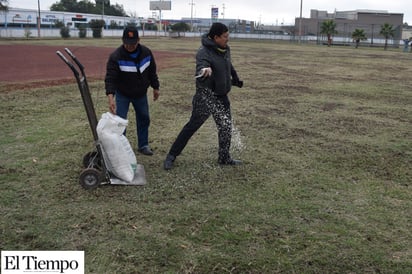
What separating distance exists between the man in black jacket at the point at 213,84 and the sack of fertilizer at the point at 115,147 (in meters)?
0.63

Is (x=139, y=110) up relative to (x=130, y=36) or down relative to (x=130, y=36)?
down

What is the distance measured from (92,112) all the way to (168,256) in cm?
194

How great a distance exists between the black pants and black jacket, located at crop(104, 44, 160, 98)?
710 mm

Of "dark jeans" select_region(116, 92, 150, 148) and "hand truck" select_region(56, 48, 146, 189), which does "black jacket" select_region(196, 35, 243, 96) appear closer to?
"dark jeans" select_region(116, 92, 150, 148)

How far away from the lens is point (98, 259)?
10.5 feet

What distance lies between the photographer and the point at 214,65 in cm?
489

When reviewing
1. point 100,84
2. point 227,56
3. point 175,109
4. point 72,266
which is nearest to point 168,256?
point 72,266

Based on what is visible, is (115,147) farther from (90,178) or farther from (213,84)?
(213,84)

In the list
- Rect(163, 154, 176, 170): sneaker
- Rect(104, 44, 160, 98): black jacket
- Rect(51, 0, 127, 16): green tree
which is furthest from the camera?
Rect(51, 0, 127, 16): green tree

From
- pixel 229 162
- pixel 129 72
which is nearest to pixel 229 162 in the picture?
pixel 229 162

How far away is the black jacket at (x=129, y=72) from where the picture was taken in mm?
5051

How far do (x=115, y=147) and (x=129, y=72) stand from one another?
3.39 feet

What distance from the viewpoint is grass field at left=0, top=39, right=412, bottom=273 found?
3.30 metres

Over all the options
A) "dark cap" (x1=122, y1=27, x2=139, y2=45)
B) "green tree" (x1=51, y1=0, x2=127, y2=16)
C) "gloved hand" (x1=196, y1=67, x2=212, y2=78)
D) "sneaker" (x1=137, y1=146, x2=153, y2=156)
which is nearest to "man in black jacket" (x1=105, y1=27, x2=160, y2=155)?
"dark cap" (x1=122, y1=27, x2=139, y2=45)
